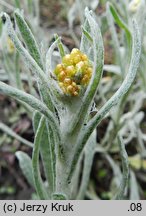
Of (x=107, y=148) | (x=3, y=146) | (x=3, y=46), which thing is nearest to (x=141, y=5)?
(x=3, y=46)

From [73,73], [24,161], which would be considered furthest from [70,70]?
[24,161]

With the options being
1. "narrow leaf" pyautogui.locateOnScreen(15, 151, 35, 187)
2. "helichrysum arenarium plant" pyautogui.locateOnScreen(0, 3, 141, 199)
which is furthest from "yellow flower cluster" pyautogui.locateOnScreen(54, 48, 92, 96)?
"narrow leaf" pyautogui.locateOnScreen(15, 151, 35, 187)

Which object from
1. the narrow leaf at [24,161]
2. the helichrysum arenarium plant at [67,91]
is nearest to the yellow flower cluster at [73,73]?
the helichrysum arenarium plant at [67,91]

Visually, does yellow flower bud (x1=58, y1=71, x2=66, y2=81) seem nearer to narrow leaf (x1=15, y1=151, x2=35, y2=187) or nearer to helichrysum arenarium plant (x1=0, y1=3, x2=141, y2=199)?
helichrysum arenarium plant (x1=0, y1=3, x2=141, y2=199)

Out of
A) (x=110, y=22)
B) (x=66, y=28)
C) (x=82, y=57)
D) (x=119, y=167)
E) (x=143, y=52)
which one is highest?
(x=66, y=28)

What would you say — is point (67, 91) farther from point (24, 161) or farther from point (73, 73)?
point (24, 161)

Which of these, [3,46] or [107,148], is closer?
[3,46]

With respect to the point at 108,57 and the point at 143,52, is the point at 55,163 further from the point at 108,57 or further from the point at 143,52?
the point at 108,57

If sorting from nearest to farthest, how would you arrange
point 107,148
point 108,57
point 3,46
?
point 3,46, point 107,148, point 108,57
